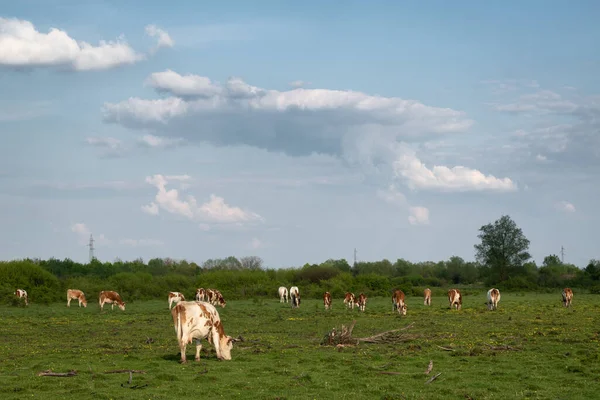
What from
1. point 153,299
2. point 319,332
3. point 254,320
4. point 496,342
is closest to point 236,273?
point 153,299

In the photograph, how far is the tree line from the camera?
73000 millimetres

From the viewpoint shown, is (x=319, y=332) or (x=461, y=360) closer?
(x=461, y=360)

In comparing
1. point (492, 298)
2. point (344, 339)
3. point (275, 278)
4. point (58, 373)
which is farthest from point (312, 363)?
point (275, 278)

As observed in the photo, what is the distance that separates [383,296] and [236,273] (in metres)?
23.0

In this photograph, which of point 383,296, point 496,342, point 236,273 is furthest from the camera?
point 236,273

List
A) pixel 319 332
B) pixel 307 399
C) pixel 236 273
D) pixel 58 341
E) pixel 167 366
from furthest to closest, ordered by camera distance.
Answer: pixel 236 273 < pixel 319 332 < pixel 58 341 < pixel 167 366 < pixel 307 399

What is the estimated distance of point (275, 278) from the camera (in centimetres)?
9200

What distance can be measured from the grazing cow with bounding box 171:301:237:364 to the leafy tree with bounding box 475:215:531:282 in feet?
285

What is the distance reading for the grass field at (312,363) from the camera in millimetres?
16016

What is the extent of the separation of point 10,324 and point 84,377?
23278mm

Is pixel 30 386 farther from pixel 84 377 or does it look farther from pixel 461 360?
pixel 461 360

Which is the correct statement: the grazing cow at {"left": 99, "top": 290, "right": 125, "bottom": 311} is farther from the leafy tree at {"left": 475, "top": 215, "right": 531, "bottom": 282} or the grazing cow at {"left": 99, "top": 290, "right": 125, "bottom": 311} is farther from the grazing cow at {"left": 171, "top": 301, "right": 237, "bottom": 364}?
the leafy tree at {"left": 475, "top": 215, "right": 531, "bottom": 282}

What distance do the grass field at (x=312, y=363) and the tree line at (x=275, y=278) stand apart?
1488 inches

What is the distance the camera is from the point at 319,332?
3167 centimetres
